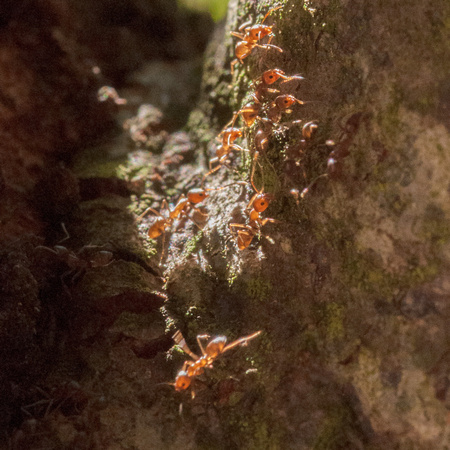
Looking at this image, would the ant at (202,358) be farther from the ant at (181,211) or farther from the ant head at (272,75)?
the ant head at (272,75)

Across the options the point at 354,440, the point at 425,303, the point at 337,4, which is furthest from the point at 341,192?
the point at 354,440

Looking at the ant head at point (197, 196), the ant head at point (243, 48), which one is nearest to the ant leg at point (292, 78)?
the ant head at point (243, 48)

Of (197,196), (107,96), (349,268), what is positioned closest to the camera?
(349,268)

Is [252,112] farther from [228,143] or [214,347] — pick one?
[214,347]

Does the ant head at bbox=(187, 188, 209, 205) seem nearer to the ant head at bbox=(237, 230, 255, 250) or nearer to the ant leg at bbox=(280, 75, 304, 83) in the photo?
the ant head at bbox=(237, 230, 255, 250)

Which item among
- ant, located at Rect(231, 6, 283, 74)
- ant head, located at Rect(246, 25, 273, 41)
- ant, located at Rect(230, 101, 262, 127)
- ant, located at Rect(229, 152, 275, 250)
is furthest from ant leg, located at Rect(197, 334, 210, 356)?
ant head, located at Rect(246, 25, 273, 41)

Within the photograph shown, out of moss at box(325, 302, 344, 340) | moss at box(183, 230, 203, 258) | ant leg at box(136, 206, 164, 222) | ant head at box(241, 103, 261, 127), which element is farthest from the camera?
ant leg at box(136, 206, 164, 222)

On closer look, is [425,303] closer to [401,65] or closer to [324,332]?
[324,332]

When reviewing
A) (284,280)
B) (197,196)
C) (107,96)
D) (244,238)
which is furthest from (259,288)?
(107,96)
